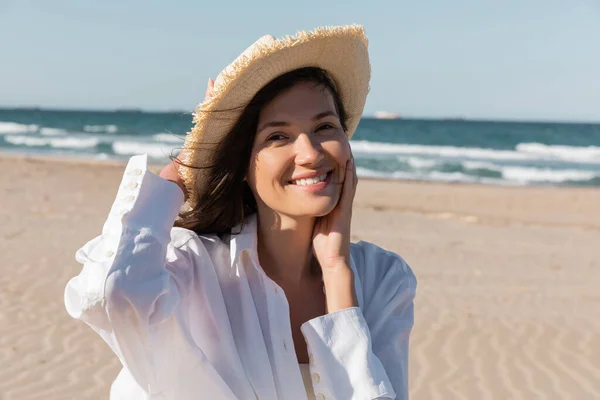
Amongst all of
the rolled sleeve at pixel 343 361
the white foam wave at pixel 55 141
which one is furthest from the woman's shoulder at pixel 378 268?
the white foam wave at pixel 55 141

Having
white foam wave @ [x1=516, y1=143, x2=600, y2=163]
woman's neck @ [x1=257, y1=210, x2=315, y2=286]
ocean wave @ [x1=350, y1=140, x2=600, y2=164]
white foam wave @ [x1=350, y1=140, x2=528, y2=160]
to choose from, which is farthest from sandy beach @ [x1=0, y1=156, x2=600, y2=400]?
white foam wave @ [x1=350, y1=140, x2=528, y2=160]

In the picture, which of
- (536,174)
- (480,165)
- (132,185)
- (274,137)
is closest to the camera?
(132,185)

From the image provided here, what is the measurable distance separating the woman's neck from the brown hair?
94 millimetres

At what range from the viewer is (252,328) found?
91.6 inches

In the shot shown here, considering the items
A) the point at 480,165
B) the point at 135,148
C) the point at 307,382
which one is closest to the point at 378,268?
the point at 307,382

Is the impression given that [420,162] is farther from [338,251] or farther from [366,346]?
[366,346]

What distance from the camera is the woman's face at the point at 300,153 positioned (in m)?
2.37

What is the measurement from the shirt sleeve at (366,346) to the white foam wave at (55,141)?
1258 inches

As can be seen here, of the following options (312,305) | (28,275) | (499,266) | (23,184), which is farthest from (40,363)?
(23,184)

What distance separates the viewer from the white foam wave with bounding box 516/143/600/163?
31366 mm

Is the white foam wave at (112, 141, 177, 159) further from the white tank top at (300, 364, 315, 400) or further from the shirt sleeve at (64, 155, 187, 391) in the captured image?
the shirt sleeve at (64, 155, 187, 391)

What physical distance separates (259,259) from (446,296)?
17.7 ft

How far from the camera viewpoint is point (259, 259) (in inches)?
104

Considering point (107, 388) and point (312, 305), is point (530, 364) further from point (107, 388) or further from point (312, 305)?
point (312, 305)
